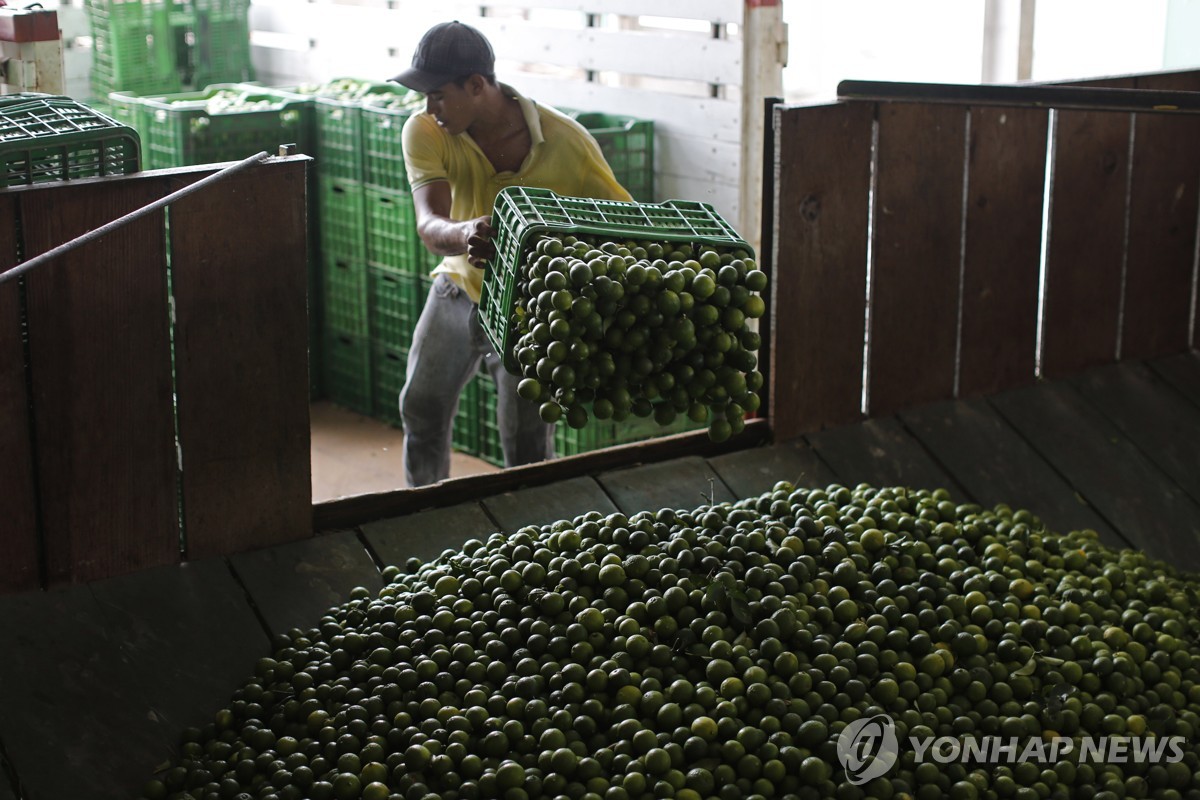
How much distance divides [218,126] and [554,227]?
3.65 metres

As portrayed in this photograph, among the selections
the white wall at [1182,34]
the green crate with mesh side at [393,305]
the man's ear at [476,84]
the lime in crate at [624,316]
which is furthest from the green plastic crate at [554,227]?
the white wall at [1182,34]

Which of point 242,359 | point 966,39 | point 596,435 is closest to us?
point 242,359

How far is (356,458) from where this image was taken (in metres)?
6.15

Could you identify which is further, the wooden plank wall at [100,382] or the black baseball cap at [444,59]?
the black baseball cap at [444,59]

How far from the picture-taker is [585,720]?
2.56m

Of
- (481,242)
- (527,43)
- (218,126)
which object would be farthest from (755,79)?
(481,242)

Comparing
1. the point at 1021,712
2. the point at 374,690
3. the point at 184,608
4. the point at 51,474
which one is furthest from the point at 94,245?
the point at 1021,712

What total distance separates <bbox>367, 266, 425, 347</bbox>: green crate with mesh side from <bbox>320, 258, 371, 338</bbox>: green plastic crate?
0.17 ft

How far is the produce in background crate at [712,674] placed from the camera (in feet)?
8.21

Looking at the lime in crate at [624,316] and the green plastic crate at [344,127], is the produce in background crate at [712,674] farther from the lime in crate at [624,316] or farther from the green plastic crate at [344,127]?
the green plastic crate at [344,127]

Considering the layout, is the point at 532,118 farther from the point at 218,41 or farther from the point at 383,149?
the point at 218,41

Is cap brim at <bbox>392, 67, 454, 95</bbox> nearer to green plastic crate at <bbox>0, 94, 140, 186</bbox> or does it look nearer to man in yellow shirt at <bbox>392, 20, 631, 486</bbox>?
man in yellow shirt at <bbox>392, 20, 631, 486</bbox>

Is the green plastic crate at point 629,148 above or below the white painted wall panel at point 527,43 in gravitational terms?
below

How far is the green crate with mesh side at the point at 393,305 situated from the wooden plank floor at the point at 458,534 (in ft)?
8.62
